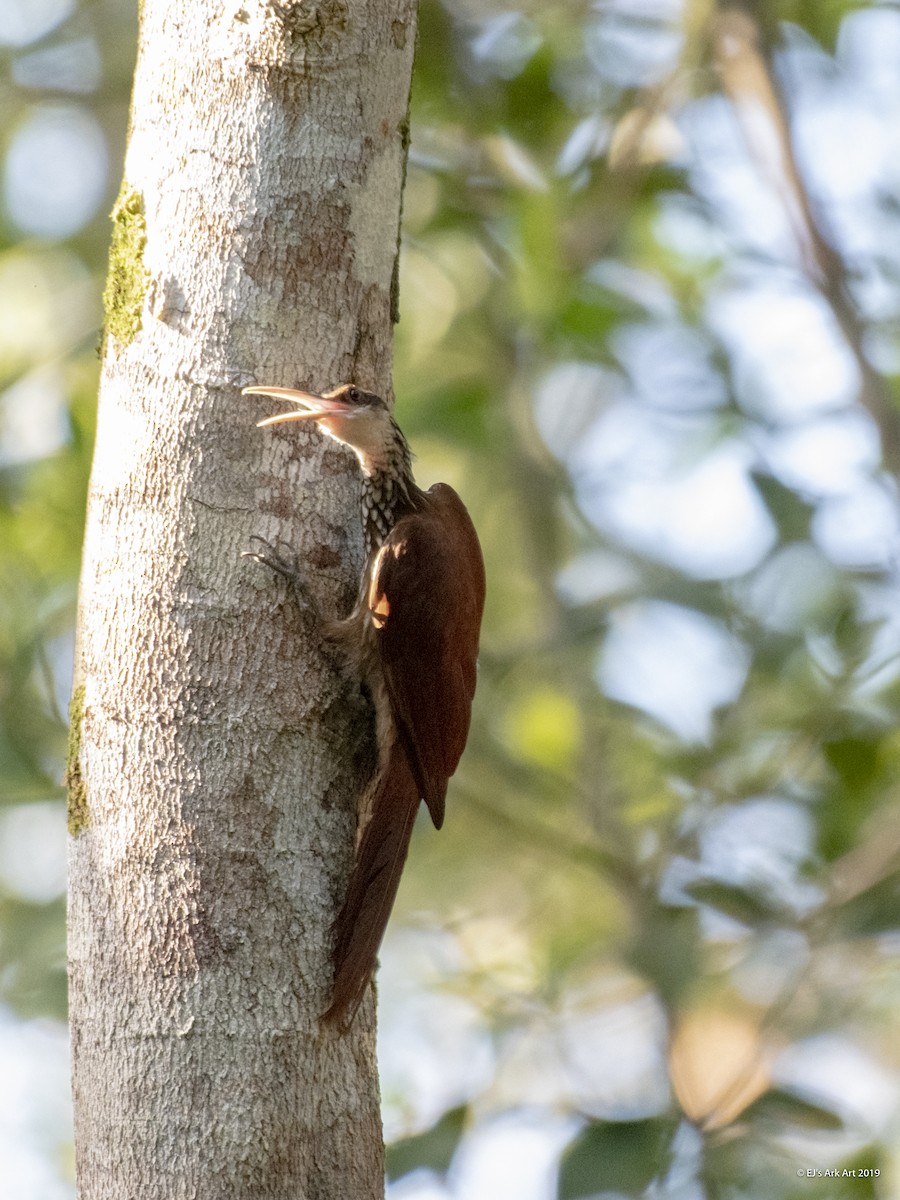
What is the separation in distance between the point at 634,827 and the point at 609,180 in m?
Answer: 2.25

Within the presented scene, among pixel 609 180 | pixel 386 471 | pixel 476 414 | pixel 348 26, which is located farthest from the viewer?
pixel 609 180

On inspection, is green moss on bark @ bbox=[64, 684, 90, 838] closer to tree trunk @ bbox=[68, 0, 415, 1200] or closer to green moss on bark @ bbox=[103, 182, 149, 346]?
tree trunk @ bbox=[68, 0, 415, 1200]

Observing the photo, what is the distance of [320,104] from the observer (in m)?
2.40

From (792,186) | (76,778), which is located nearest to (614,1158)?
(76,778)

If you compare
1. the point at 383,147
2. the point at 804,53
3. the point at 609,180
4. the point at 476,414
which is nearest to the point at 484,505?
the point at 476,414

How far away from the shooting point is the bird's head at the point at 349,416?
2.36 m

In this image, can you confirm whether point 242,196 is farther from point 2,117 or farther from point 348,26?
point 2,117

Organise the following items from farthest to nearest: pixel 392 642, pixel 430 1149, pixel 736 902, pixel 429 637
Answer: pixel 736 902, pixel 430 1149, pixel 429 637, pixel 392 642

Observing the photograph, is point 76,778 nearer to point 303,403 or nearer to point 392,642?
point 392,642

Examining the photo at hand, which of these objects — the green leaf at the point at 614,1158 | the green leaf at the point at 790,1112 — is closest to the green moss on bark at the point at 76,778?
the green leaf at the point at 614,1158

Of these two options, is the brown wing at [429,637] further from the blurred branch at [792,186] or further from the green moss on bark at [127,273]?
the blurred branch at [792,186]

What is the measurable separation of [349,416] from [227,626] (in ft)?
1.59

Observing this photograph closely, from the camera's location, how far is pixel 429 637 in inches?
105

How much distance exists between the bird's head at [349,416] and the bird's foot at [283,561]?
0.66 ft
